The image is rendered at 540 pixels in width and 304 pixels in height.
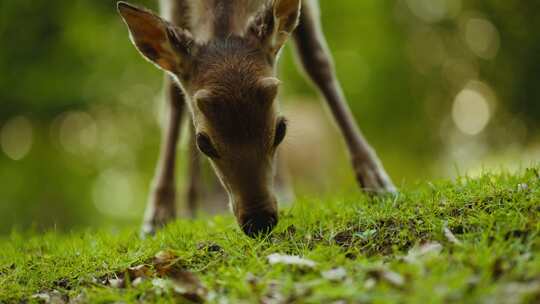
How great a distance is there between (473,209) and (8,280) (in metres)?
3.32

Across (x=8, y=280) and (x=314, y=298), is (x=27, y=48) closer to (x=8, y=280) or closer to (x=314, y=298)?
(x=8, y=280)


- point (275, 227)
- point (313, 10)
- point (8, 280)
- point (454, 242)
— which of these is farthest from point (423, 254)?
point (313, 10)

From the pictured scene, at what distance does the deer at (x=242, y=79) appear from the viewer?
532cm

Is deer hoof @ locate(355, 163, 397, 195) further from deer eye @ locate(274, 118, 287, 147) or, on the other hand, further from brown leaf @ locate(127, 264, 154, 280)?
brown leaf @ locate(127, 264, 154, 280)

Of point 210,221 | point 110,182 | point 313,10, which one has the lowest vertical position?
point 110,182

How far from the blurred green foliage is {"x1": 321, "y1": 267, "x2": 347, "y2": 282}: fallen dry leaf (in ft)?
41.8

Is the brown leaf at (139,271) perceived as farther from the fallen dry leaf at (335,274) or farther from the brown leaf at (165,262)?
the fallen dry leaf at (335,274)

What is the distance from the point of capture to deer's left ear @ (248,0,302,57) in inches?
235

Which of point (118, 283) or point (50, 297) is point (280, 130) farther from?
point (50, 297)

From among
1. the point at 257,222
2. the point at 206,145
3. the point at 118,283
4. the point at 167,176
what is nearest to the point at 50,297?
the point at 118,283

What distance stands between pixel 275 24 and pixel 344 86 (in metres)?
15.0

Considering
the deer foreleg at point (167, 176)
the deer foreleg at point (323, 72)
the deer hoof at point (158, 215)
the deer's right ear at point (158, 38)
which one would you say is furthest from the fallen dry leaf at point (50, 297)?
the deer foreleg at point (323, 72)

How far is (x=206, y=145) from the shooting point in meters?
5.58

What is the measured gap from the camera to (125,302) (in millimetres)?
4016
